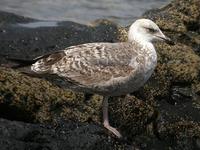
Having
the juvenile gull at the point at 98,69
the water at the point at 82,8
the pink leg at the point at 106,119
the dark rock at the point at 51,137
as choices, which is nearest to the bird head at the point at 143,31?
the juvenile gull at the point at 98,69

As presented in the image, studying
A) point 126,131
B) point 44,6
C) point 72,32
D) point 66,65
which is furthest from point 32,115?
point 44,6

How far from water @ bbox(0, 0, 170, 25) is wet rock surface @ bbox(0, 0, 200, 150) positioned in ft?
14.7

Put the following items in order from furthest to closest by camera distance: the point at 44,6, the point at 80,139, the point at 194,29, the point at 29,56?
1. the point at 44,6
2. the point at 194,29
3. the point at 29,56
4. the point at 80,139

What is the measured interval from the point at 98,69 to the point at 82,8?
26.7 feet

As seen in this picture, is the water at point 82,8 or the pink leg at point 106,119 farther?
the water at point 82,8

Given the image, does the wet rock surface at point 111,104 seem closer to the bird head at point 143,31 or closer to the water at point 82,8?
the bird head at point 143,31

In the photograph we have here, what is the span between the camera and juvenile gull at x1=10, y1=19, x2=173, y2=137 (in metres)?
6.81

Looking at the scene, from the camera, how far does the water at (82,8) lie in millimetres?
13719

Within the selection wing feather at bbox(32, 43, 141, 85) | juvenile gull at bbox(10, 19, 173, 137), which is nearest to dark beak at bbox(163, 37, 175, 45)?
juvenile gull at bbox(10, 19, 173, 137)

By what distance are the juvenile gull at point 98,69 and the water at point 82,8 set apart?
6098 mm

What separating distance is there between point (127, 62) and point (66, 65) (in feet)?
2.10

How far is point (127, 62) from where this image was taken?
6.89 m

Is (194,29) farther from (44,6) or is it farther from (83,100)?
(44,6)

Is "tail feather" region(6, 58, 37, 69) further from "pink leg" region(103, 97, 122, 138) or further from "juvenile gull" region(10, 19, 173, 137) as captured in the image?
"pink leg" region(103, 97, 122, 138)
